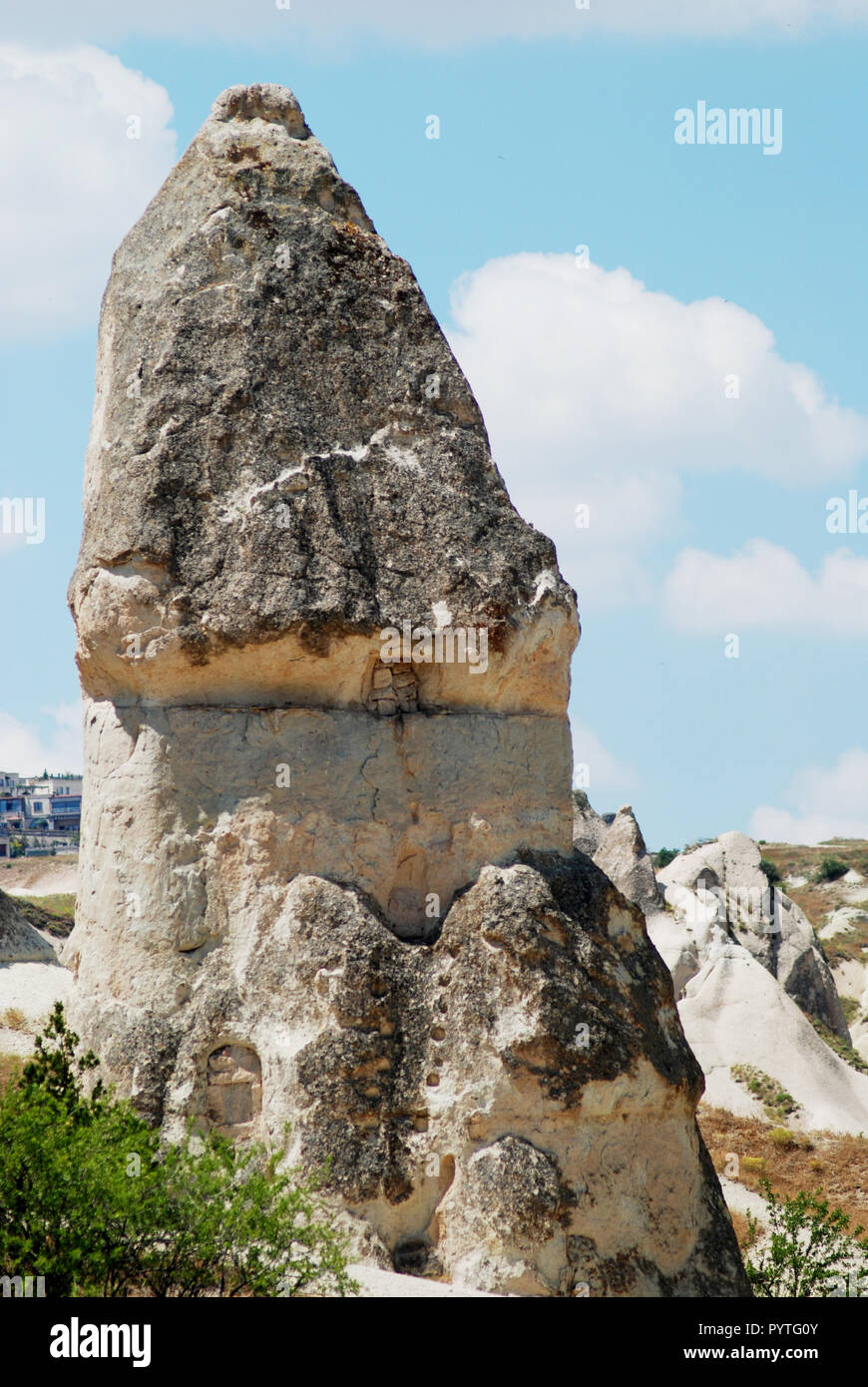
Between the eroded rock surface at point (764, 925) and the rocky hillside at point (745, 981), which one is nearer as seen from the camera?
the rocky hillside at point (745, 981)

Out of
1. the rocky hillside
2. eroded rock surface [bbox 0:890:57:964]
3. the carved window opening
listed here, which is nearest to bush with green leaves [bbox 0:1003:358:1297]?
the carved window opening

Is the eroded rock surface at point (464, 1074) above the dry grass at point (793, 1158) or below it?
above

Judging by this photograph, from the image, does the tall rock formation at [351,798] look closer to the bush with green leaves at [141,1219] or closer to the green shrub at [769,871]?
the bush with green leaves at [141,1219]

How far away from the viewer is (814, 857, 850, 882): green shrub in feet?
176

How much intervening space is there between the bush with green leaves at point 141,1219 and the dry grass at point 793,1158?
9.26 meters

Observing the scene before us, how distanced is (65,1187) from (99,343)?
18.2ft

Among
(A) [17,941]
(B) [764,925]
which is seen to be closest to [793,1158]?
(B) [764,925]

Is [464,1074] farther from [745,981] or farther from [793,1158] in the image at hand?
[745,981]

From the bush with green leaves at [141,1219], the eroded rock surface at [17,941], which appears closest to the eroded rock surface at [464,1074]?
the bush with green leaves at [141,1219]

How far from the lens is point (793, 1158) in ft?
59.1

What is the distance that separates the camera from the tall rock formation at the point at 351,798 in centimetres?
888

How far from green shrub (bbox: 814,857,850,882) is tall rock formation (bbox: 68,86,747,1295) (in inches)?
1792
